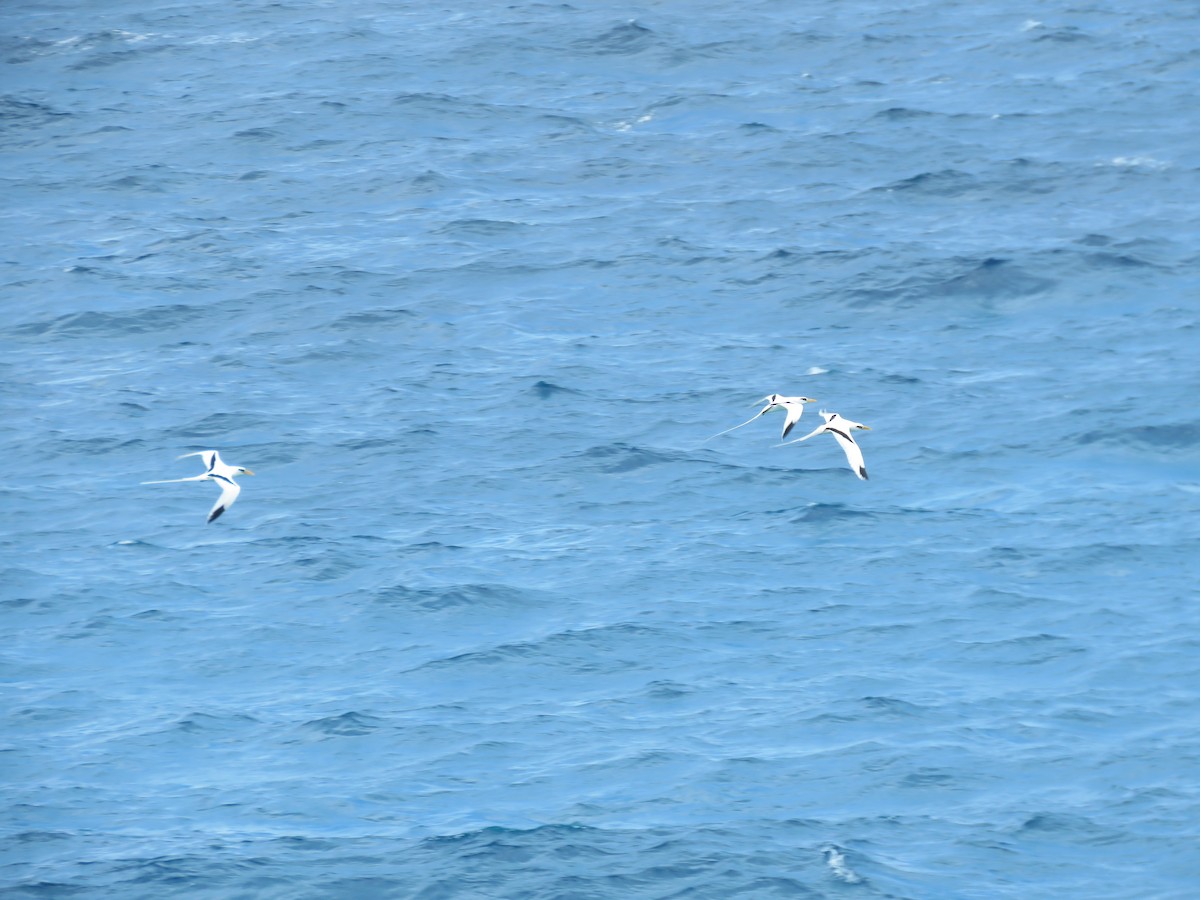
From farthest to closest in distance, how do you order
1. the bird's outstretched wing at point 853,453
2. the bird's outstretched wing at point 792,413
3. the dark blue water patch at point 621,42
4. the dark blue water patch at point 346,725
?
the dark blue water patch at point 621,42 → the bird's outstretched wing at point 792,413 → the dark blue water patch at point 346,725 → the bird's outstretched wing at point 853,453

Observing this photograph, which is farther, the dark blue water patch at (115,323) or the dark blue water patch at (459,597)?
the dark blue water patch at (115,323)

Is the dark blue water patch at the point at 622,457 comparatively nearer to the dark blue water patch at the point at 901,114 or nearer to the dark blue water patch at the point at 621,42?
the dark blue water patch at the point at 901,114

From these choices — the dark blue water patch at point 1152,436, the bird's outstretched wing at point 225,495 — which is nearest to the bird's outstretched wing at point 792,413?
the dark blue water patch at point 1152,436

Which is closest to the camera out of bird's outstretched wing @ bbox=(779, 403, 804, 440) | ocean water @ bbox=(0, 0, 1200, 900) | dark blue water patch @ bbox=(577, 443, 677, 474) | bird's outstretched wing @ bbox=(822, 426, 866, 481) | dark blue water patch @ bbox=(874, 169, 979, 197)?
ocean water @ bbox=(0, 0, 1200, 900)

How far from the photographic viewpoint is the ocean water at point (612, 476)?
37.5 m

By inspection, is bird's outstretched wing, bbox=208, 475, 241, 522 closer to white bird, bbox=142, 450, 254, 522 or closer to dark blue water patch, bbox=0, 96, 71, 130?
white bird, bbox=142, 450, 254, 522

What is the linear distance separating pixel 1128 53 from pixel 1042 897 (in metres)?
43.7

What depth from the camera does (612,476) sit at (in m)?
47.7

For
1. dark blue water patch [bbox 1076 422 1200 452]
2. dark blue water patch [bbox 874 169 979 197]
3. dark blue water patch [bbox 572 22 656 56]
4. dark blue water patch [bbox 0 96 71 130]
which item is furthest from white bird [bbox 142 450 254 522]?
dark blue water patch [bbox 572 22 656 56]

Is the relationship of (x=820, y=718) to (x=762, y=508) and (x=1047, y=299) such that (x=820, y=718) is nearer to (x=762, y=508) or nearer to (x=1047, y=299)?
(x=762, y=508)

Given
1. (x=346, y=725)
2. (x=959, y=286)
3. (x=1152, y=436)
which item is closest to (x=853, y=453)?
(x=346, y=725)

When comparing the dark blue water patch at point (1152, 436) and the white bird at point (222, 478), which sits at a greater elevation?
the white bird at point (222, 478)

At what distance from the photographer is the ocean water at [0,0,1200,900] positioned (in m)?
37.5

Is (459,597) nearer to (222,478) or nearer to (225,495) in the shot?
(222,478)
